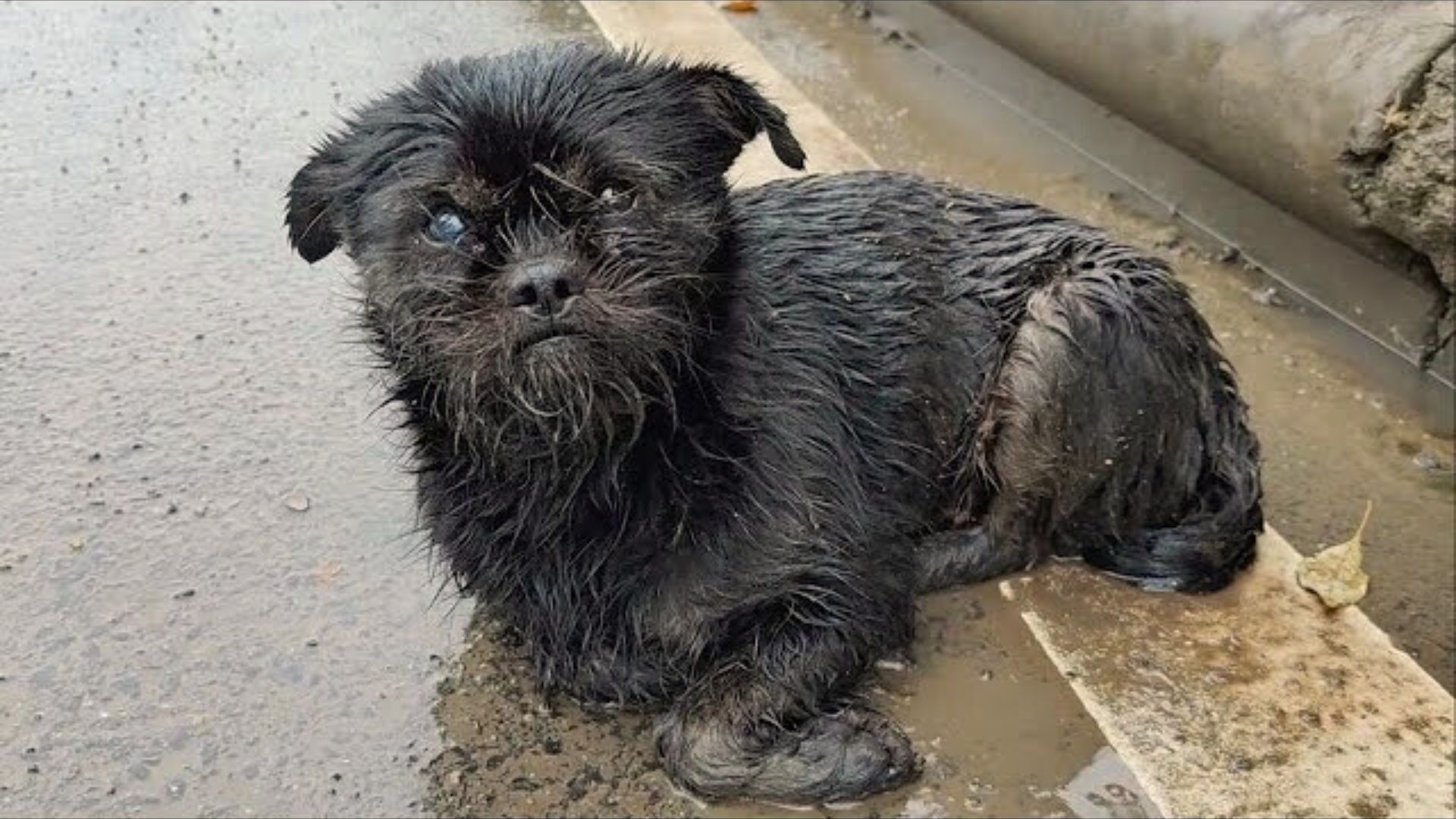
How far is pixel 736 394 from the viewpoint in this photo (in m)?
3.07

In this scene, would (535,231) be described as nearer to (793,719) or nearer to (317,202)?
(317,202)

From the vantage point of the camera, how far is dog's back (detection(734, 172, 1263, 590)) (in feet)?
11.5

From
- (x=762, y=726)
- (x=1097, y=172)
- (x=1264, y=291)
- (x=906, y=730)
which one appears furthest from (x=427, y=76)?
(x=1097, y=172)

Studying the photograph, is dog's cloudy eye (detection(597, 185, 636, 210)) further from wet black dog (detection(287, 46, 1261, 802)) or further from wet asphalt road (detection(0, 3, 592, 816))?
wet asphalt road (detection(0, 3, 592, 816))

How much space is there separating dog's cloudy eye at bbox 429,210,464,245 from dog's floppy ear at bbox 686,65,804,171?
1.95 feet

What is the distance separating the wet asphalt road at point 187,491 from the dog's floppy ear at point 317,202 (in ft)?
2.57

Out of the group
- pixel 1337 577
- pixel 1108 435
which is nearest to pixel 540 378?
pixel 1108 435

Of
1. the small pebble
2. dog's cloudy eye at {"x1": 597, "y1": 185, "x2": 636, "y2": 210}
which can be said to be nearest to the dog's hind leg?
dog's cloudy eye at {"x1": 597, "y1": 185, "x2": 636, "y2": 210}

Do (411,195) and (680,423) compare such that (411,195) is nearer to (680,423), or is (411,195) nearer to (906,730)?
(680,423)

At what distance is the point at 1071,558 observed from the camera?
3.69 m

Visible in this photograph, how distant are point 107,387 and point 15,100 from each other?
215 cm

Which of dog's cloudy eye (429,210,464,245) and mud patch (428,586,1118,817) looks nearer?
dog's cloudy eye (429,210,464,245)

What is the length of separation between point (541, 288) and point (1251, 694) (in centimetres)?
189

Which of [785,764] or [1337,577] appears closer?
[785,764]
